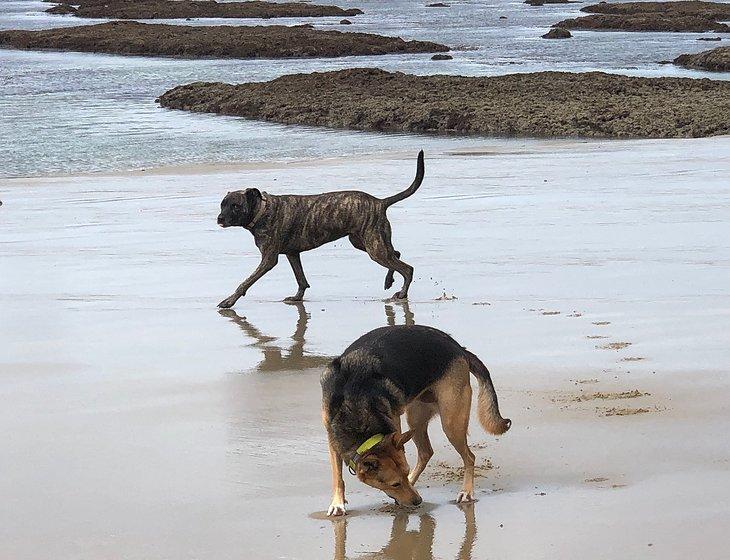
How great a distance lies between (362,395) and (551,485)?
3.32 ft

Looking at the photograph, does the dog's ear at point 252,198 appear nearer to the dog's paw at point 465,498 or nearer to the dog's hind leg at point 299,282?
the dog's hind leg at point 299,282

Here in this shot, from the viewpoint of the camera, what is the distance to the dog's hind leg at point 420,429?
5406 mm

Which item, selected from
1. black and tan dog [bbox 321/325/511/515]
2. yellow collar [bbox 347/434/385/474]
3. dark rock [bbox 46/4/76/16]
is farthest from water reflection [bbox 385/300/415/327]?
dark rock [bbox 46/4/76/16]

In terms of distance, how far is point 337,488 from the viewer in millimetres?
4992

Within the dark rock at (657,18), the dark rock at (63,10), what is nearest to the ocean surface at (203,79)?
the dark rock at (657,18)

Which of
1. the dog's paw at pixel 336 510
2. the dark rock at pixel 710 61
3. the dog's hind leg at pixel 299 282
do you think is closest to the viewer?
the dog's paw at pixel 336 510

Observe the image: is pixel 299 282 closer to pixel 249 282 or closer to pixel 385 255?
pixel 249 282

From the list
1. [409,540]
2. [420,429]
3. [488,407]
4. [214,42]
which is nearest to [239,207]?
[420,429]

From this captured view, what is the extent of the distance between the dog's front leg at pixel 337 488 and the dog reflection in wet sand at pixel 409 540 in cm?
5

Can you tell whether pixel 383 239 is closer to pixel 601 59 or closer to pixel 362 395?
pixel 362 395

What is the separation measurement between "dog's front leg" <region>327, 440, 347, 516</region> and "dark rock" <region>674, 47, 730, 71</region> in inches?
1588

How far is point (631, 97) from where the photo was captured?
2912 cm

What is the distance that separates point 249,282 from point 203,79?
34.4 m

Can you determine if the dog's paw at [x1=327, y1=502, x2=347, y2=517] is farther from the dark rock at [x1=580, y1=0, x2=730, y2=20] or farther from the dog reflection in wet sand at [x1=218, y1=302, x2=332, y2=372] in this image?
the dark rock at [x1=580, y1=0, x2=730, y2=20]
